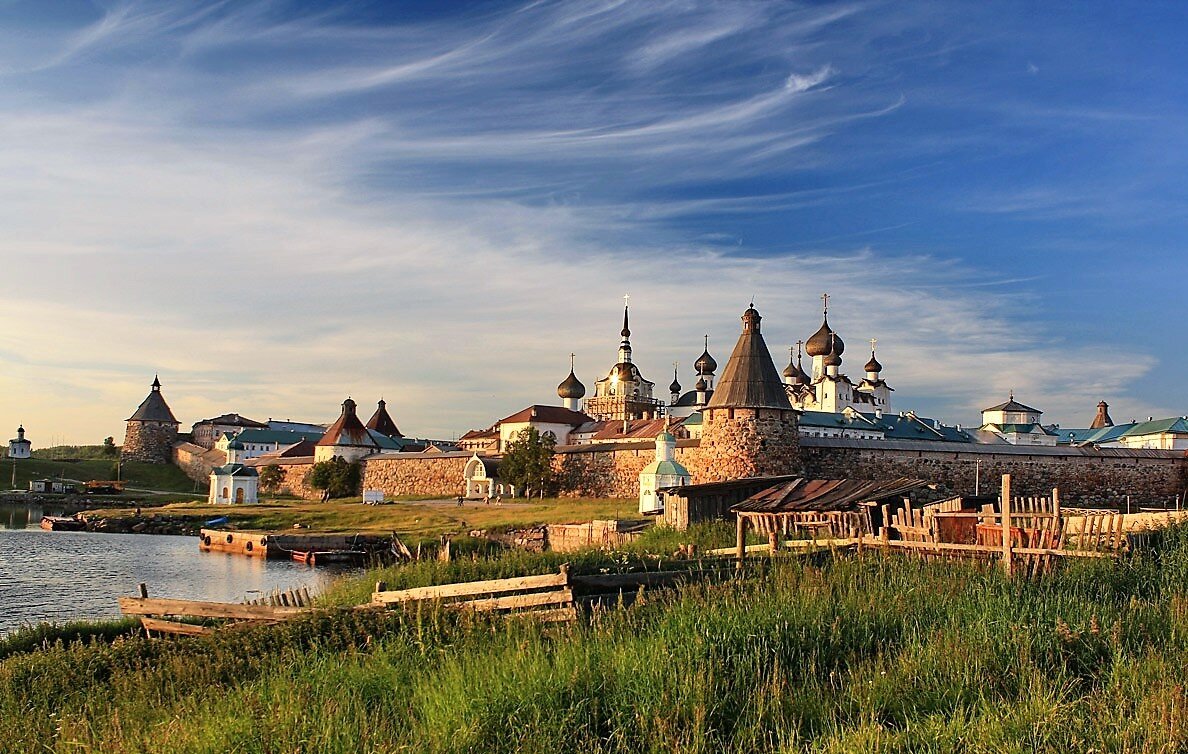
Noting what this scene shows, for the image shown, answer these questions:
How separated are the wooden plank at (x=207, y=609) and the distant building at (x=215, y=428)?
81288mm

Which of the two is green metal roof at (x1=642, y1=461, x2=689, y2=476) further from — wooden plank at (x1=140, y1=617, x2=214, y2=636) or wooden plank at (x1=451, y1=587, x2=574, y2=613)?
wooden plank at (x1=451, y1=587, x2=574, y2=613)

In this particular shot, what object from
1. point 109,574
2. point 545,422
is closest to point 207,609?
point 109,574

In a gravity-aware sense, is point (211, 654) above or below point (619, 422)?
below

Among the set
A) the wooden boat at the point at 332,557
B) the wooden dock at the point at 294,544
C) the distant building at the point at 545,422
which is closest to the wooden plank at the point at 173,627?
the wooden boat at the point at 332,557

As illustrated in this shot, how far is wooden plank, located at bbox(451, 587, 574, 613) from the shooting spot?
31.4 feet

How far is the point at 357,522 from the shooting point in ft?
127

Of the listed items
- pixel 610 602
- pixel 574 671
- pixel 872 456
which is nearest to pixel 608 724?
pixel 574 671

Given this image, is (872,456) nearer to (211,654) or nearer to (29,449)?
(211,654)

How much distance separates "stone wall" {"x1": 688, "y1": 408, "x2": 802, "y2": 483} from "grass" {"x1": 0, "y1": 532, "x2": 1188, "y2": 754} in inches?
827

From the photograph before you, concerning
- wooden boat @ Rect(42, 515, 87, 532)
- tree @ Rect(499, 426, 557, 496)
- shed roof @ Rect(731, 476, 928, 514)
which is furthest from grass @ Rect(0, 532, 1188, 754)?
wooden boat @ Rect(42, 515, 87, 532)

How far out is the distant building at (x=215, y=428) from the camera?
9138cm

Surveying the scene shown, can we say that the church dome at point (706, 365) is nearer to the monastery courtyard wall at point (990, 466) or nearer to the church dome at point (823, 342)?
the church dome at point (823, 342)

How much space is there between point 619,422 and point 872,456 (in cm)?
3747

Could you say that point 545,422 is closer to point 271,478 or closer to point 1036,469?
point 271,478
